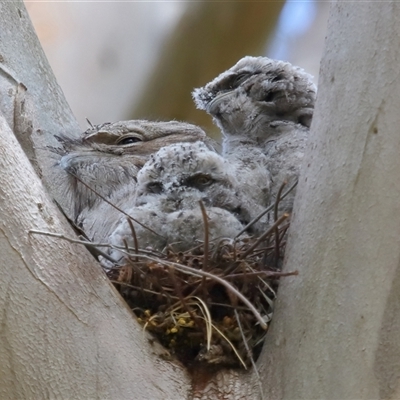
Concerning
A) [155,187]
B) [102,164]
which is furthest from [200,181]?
[102,164]

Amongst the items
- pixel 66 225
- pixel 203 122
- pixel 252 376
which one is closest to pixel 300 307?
pixel 252 376

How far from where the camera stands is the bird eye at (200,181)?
1769mm

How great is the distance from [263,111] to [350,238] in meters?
1.01

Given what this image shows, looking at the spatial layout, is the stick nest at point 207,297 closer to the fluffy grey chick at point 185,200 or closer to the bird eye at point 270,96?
the fluffy grey chick at point 185,200

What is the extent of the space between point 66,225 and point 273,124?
93 centimetres

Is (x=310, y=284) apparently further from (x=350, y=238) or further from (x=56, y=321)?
(x=56, y=321)

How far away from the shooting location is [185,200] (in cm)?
173

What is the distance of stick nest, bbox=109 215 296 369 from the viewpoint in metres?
1.40

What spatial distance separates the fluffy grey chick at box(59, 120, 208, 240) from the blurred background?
1.49m

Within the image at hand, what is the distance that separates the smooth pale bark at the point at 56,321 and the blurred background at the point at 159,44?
102 inches

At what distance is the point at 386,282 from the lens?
44.8 inches

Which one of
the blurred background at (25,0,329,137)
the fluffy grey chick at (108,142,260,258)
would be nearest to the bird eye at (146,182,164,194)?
the fluffy grey chick at (108,142,260,258)

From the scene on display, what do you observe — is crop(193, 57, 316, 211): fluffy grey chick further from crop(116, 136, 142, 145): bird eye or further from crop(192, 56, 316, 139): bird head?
crop(116, 136, 142, 145): bird eye

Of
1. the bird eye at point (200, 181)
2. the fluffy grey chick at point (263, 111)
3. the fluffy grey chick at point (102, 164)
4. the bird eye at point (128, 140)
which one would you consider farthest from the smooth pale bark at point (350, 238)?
the bird eye at point (128, 140)
